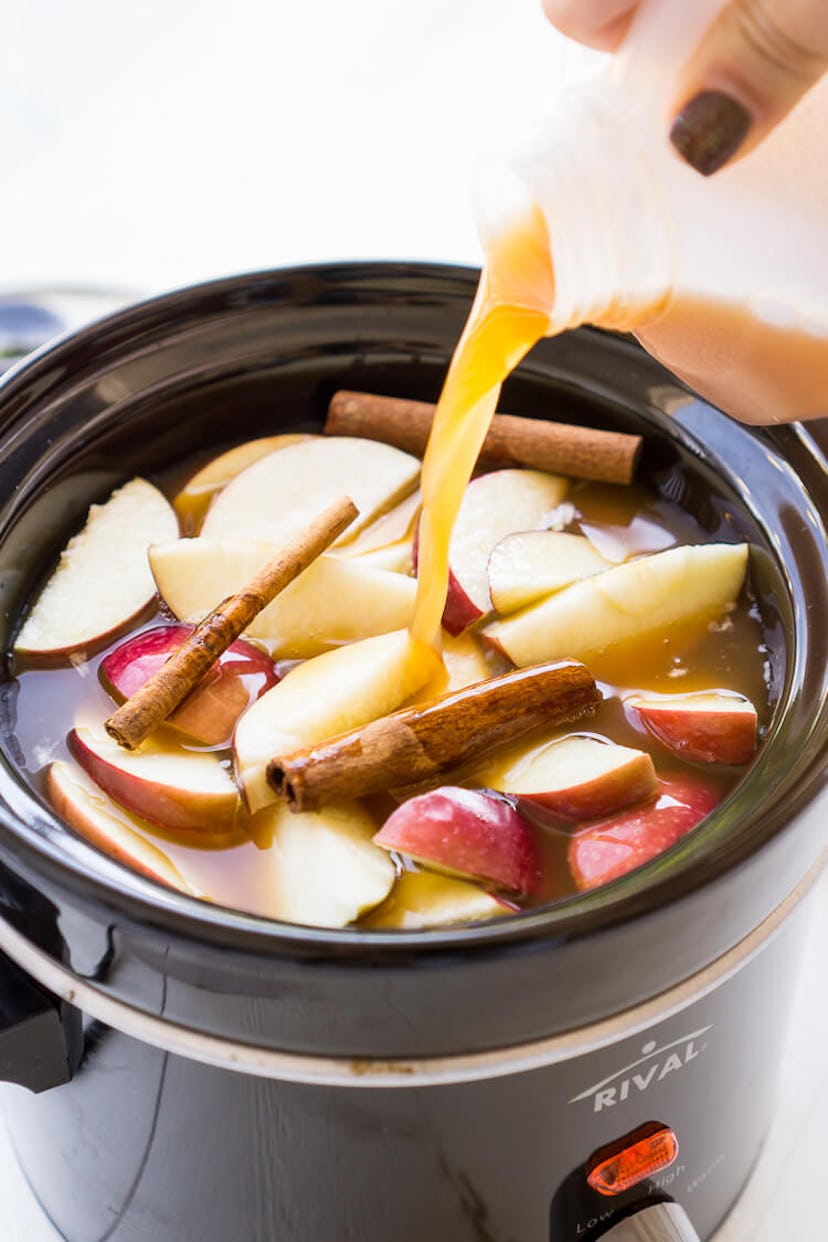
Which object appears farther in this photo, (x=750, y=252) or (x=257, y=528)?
(x=257, y=528)

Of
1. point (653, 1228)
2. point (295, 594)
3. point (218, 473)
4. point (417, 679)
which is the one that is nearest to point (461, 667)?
point (417, 679)

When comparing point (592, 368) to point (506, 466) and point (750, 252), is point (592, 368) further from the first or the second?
point (750, 252)

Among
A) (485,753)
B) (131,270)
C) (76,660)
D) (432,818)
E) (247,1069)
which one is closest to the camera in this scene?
(247,1069)

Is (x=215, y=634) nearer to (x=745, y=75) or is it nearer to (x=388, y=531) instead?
(x=388, y=531)

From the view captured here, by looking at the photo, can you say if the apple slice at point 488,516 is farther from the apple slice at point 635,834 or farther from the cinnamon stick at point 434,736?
the apple slice at point 635,834

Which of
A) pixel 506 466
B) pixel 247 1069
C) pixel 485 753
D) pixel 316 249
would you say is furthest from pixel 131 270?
pixel 247 1069

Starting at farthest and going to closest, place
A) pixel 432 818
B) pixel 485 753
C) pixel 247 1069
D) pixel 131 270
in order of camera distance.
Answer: pixel 131 270 < pixel 485 753 < pixel 432 818 < pixel 247 1069
